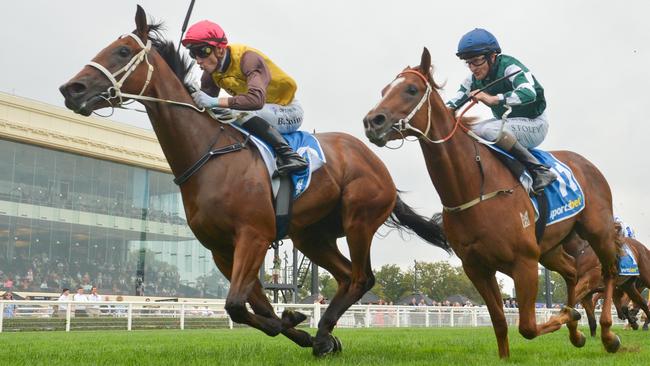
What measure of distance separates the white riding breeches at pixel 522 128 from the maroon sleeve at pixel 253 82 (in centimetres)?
185

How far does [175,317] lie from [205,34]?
15.8m

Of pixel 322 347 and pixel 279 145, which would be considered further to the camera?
pixel 322 347

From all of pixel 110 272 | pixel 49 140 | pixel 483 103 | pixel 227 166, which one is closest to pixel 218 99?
pixel 227 166

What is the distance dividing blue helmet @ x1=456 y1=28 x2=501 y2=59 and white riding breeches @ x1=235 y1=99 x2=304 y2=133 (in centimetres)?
167

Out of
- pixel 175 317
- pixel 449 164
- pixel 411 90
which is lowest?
pixel 175 317

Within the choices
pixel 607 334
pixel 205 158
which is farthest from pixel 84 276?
pixel 607 334

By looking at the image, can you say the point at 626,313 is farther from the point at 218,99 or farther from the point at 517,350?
the point at 218,99

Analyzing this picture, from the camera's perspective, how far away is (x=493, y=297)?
19.6 ft

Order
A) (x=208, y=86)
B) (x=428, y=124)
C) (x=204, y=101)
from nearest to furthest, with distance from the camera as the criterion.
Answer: (x=428, y=124) < (x=204, y=101) < (x=208, y=86)

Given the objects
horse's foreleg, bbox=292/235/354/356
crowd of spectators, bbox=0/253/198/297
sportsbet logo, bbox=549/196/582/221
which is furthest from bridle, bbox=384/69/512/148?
crowd of spectators, bbox=0/253/198/297

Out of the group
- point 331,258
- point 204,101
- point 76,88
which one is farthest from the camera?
point 331,258

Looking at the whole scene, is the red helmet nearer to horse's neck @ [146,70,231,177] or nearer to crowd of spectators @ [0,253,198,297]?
horse's neck @ [146,70,231,177]

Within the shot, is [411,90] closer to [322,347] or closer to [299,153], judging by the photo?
[299,153]

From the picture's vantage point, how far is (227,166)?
593cm
